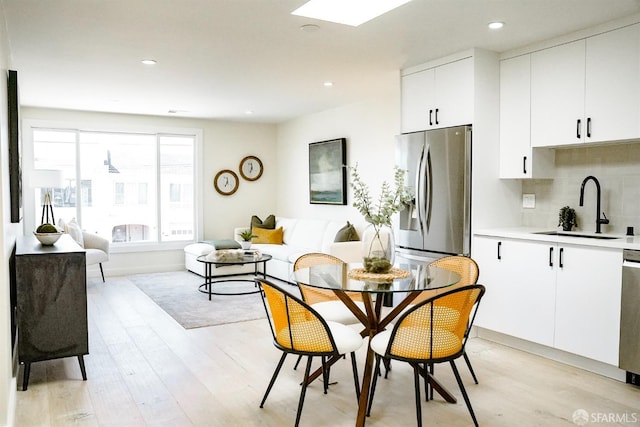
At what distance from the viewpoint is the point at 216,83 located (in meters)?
5.33

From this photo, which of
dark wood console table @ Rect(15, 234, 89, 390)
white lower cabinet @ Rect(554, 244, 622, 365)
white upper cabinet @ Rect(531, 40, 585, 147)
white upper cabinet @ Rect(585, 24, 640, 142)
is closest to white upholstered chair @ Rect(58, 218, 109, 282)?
dark wood console table @ Rect(15, 234, 89, 390)

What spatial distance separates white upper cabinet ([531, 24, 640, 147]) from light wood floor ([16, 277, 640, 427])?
168 cm

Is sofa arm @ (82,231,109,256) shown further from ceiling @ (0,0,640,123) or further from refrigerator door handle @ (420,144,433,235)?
refrigerator door handle @ (420,144,433,235)

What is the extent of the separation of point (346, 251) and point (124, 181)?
12.4ft

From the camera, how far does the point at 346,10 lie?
136 inches

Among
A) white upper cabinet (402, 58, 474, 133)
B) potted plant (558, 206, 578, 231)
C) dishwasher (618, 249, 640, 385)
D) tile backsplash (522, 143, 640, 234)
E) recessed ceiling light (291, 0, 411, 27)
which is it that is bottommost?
dishwasher (618, 249, 640, 385)

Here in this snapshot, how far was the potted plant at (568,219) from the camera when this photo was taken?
13.2 ft

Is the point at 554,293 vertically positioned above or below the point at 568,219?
below

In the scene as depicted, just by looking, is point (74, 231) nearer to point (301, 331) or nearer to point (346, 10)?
point (346, 10)

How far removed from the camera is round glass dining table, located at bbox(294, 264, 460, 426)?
263 cm

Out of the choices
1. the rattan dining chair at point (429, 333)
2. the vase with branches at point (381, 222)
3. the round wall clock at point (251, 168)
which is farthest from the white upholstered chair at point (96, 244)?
the rattan dining chair at point (429, 333)

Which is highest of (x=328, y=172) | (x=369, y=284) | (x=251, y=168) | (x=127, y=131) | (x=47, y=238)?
(x=127, y=131)

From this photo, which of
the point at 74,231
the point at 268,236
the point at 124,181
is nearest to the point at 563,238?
the point at 268,236

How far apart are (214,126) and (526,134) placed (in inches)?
210
